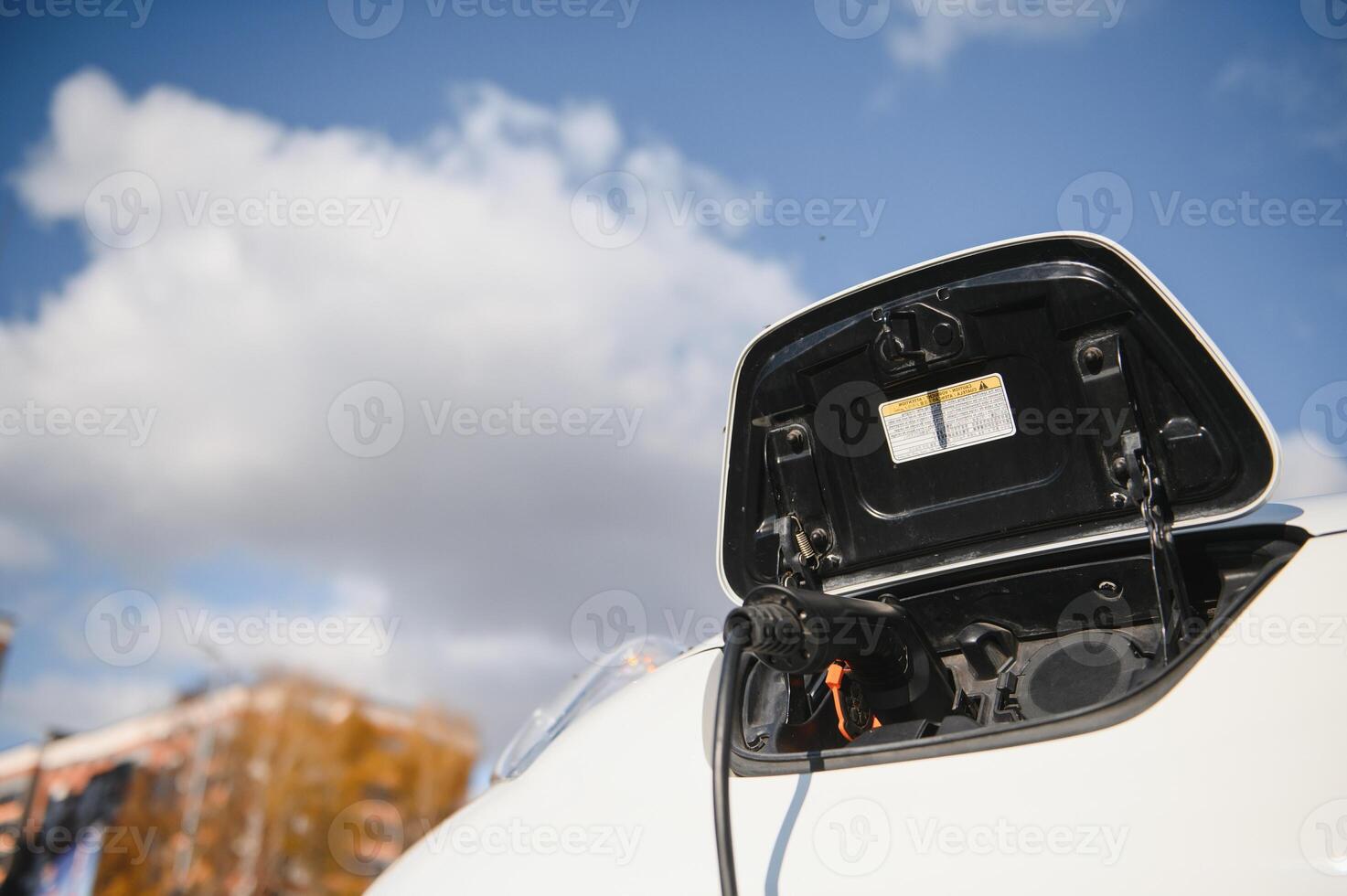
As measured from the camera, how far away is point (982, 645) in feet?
7.12

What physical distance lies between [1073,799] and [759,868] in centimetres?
53

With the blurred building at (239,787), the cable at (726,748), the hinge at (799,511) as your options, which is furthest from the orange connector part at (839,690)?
the blurred building at (239,787)

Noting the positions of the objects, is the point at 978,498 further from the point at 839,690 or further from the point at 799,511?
the point at 839,690

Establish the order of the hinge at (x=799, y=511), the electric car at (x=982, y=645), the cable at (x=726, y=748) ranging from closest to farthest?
the electric car at (x=982, y=645), the cable at (x=726, y=748), the hinge at (x=799, y=511)

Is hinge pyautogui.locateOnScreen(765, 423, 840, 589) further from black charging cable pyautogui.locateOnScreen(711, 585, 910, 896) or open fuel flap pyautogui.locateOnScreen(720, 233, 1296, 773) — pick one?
black charging cable pyautogui.locateOnScreen(711, 585, 910, 896)

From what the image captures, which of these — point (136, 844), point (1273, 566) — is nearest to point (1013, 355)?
point (1273, 566)

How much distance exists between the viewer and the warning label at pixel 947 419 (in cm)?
211

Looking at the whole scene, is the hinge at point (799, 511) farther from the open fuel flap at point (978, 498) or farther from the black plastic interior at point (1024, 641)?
the black plastic interior at point (1024, 641)

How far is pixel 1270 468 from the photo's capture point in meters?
1.83

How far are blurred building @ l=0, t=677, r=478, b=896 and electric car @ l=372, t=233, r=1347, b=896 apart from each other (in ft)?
127

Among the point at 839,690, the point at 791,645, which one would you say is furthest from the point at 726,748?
the point at 839,690

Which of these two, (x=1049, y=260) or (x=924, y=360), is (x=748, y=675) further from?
(x=1049, y=260)

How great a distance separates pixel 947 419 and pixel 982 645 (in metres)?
0.57

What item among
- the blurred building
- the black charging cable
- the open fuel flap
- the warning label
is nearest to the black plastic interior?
the open fuel flap
